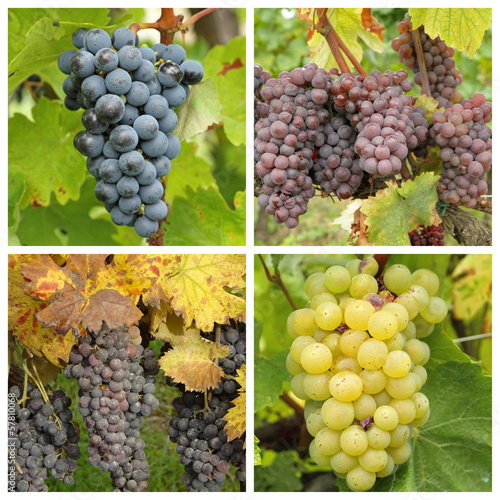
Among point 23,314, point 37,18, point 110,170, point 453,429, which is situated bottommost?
point 453,429

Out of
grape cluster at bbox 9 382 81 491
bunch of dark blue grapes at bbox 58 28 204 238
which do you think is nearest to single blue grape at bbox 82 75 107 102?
bunch of dark blue grapes at bbox 58 28 204 238

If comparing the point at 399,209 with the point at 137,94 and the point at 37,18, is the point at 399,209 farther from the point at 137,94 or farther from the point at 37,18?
the point at 37,18

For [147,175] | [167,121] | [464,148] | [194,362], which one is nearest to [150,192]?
[147,175]

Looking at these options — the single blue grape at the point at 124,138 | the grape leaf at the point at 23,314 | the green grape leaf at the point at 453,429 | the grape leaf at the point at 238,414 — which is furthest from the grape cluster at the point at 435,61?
the grape leaf at the point at 23,314

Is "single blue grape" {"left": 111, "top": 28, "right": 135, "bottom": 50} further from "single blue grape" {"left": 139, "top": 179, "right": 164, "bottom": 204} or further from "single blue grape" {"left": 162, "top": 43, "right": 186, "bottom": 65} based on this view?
"single blue grape" {"left": 139, "top": 179, "right": 164, "bottom": 204}

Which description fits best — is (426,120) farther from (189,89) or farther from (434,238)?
(189,89)

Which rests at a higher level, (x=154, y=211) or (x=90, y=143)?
(x=90, y=143)

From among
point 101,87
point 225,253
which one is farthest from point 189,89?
point 225,253
